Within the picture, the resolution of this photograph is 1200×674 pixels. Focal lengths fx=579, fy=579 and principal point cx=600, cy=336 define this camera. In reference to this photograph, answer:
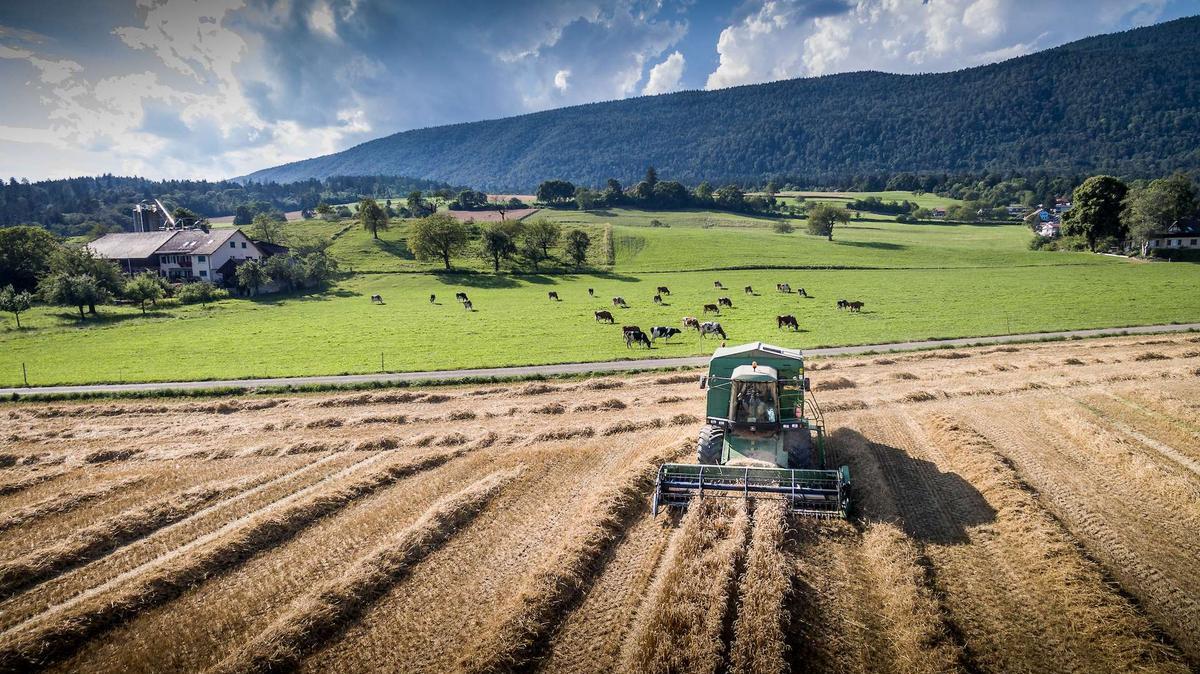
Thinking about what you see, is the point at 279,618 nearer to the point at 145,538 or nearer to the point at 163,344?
the point at 145,538

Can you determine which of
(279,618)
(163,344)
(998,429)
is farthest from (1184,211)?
(163,344)

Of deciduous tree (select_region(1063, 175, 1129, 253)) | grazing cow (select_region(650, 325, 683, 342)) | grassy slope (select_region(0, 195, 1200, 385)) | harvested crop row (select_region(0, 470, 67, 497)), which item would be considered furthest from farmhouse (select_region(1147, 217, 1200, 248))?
harvested crop row (select_region(0, 470, 67, 497))

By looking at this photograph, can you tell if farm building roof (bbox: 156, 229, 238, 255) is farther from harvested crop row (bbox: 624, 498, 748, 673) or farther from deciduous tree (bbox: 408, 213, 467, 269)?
harvested crop row (bbox: 624, 498, 748, 673)

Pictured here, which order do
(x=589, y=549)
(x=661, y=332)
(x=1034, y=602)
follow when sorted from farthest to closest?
1. (x=661, y=332)
2. (x=589, y=549)
3. (x=1034, y=602)

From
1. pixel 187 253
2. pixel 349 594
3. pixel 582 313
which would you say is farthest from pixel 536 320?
pixel 187 253

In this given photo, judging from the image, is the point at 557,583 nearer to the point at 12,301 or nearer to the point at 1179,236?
the point at 12,301

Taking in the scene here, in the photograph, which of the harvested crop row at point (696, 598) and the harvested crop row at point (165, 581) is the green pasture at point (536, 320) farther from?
the harvested crop row at point (696, 598)

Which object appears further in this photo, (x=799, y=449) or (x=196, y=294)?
(x=196, y=294)

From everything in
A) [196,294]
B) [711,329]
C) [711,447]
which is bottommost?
[711,447]
